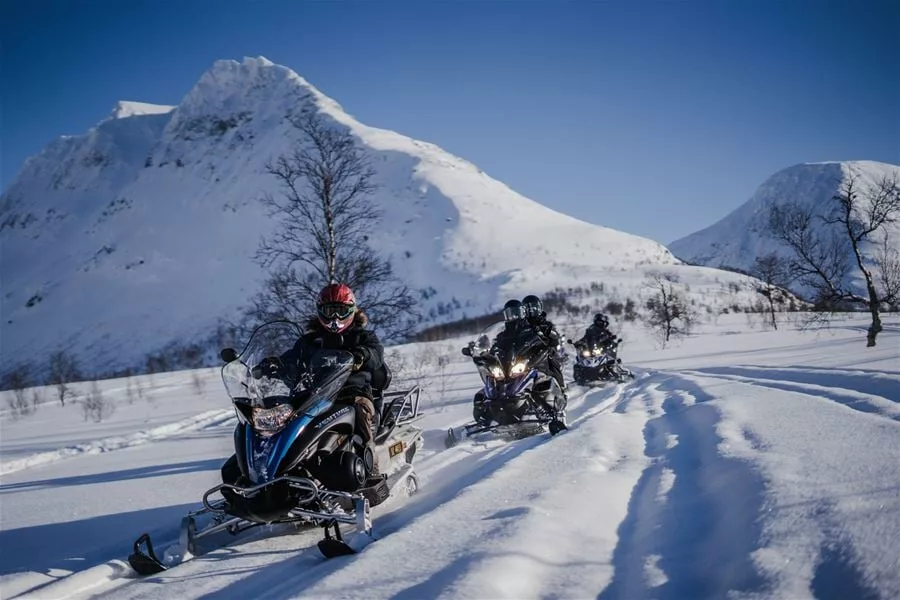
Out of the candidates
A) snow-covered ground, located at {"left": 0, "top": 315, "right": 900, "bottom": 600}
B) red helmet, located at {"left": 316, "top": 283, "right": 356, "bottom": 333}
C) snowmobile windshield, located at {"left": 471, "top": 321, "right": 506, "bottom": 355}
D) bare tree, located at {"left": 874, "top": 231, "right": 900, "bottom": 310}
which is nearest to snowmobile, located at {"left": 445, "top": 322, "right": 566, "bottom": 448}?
snowmobile windshield, located at {"left": 471, "top": 321, "right": 506, "bottom": 355}

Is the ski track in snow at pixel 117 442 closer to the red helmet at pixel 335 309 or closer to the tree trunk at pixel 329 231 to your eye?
the tree trunk at pixel 329 231

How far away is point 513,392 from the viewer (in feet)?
25.6

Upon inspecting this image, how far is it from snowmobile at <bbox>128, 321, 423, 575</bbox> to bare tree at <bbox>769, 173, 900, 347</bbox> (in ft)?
62.7

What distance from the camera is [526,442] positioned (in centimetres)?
650

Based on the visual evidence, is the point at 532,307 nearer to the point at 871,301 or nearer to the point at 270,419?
the point at 270,419

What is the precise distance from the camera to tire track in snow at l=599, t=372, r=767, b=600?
2.28 meters

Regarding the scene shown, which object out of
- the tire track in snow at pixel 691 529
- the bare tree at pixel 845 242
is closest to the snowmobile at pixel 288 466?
the tire track in snow at pixel 691 529

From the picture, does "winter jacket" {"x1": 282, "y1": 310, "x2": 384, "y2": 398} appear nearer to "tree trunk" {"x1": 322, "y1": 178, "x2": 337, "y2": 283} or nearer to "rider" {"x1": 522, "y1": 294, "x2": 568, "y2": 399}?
"rider" {"x1": 522, "y1": 294, "x2": 568, "y2": 399}

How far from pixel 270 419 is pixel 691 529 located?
2.66 m

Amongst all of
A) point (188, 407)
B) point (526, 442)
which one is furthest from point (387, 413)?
point (188, 407)

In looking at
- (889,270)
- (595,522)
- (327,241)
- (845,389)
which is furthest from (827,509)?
(889,270)

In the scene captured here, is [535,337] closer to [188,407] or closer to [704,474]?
[704,474]

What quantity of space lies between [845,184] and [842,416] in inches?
737

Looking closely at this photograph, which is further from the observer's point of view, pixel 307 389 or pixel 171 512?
pixel 171 512
